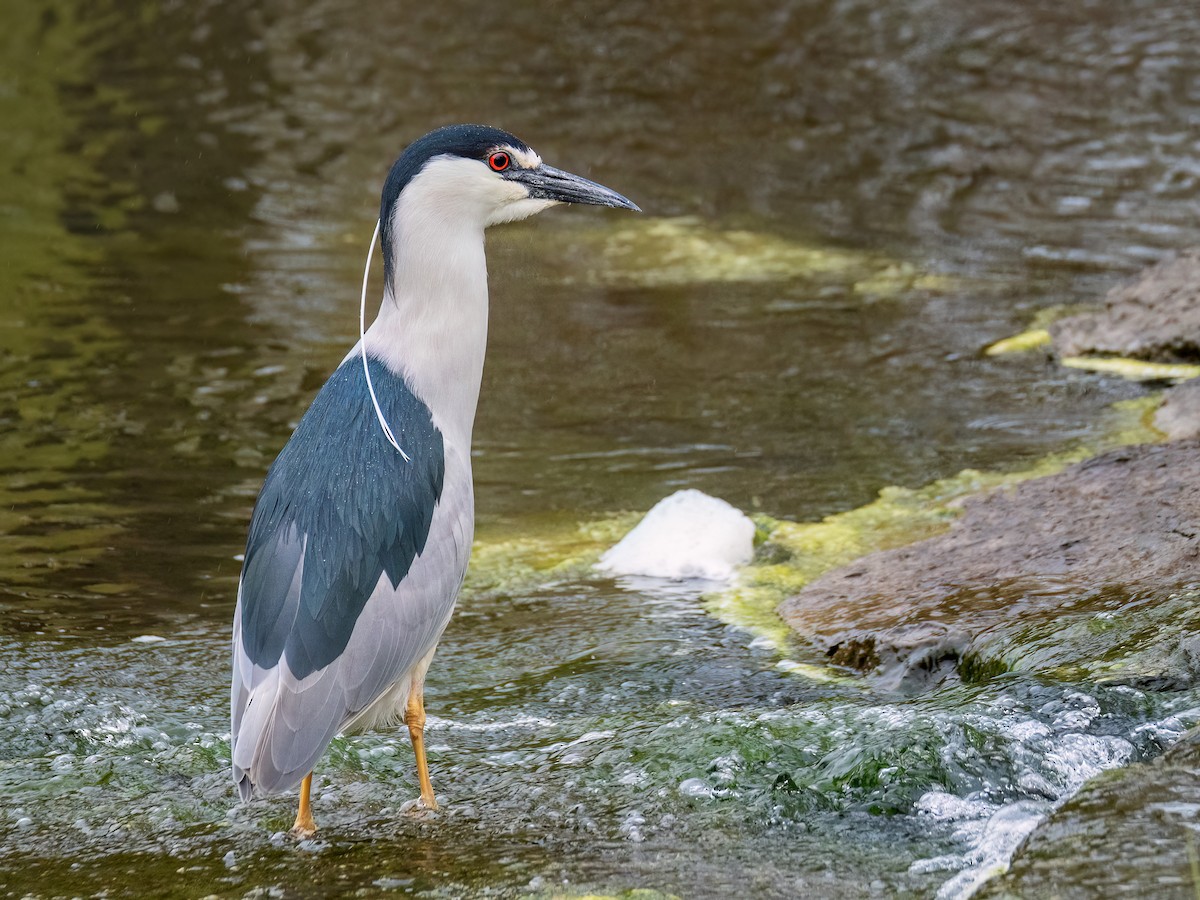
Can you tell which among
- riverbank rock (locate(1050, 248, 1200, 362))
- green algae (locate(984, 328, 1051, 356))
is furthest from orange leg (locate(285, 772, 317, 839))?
green algae (locate(984, 328, 1051, 356))

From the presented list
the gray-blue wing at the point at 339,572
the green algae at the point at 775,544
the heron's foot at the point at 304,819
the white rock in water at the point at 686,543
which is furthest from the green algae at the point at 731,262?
the heron's foot at the point at 304,819

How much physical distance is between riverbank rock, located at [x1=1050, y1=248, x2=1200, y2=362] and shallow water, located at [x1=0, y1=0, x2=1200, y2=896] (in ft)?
0.79

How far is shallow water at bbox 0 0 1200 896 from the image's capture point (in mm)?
3406

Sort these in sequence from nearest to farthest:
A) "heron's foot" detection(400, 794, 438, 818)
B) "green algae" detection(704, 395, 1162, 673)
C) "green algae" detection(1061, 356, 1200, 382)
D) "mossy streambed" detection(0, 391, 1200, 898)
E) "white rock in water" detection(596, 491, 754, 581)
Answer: "mossy streambed" detection(0, 391, 1200, 898), "heron's foot" detection(400, 794, 438, 818), "green algae" detection(704, 395, 1162, 673), "white rock in water" detection(596, 491, 754, 581), "green algae" detection(1061, 356, 1200, 382)

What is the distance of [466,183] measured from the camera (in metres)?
3.97

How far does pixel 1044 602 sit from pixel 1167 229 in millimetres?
6075

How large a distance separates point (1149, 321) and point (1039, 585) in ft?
10.6

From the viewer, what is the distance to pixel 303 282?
8.90 metres

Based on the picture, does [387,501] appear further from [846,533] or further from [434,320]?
[846,533]

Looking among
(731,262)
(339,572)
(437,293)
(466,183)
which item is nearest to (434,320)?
(437,293)

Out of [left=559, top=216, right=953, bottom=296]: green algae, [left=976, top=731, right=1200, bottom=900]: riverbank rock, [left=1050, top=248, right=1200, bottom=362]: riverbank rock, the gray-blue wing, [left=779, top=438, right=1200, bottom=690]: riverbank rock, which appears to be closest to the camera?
[left=976, top=731, right=1200, bottom=900]: riverbank rock

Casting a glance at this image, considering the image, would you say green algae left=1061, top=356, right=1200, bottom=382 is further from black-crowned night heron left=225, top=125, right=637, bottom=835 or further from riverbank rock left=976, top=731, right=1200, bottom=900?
riverbank rock left=976, top=731, right=1200, bottom=900

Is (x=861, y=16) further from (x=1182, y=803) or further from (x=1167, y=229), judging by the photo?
(x=1182, y=803)

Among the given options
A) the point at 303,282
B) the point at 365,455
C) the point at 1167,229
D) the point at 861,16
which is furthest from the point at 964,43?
the point at 365,455
